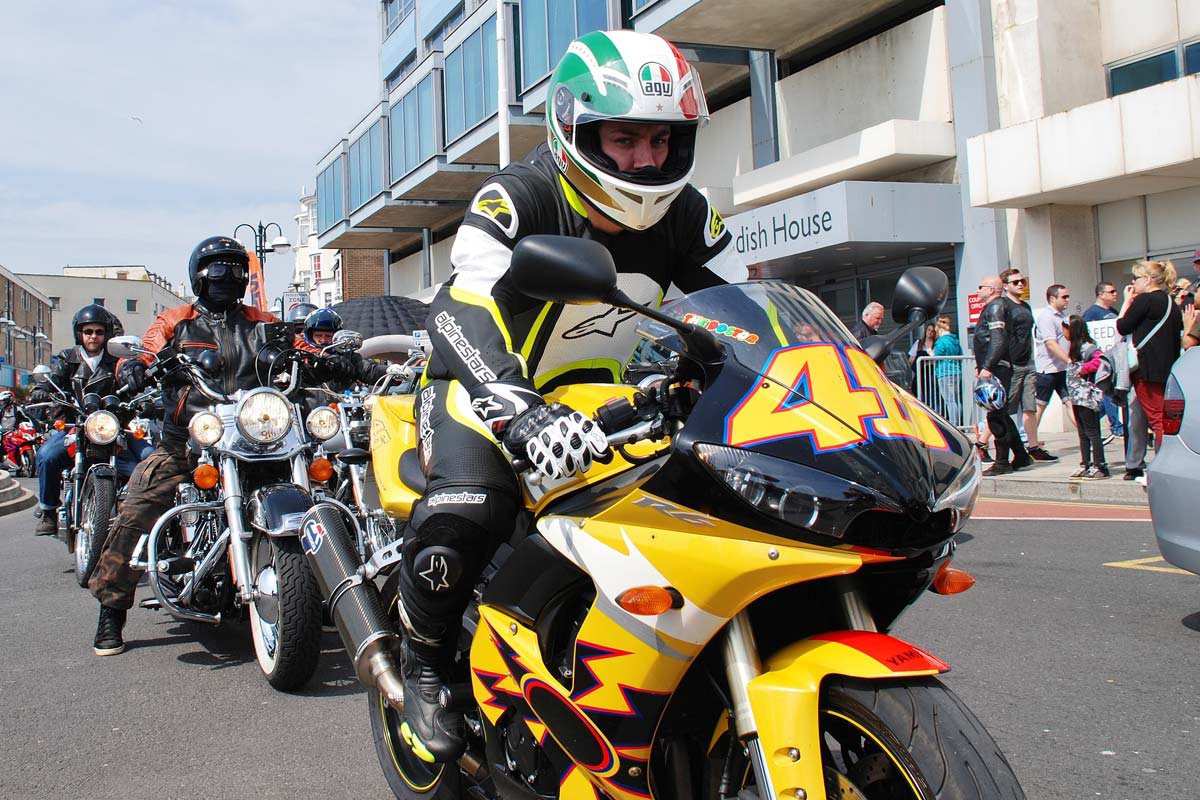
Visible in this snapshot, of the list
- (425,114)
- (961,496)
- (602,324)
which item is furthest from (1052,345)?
(425,114)

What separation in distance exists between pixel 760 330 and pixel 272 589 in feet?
10.3

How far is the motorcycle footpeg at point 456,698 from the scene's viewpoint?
9.50ft

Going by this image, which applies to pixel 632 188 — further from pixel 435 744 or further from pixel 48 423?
pixel 48 423

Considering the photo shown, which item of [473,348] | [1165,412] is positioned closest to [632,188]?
[473,348]

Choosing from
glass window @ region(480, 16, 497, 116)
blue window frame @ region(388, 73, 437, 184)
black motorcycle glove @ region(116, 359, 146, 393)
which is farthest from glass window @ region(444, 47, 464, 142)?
black motorcycle glove @ region(116, 359, 146, 393)

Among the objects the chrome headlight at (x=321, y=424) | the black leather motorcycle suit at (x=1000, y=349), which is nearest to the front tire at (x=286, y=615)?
the chrome headlight at (x=321, y=424)

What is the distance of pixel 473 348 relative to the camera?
107 inches

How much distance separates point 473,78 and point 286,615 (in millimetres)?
30528

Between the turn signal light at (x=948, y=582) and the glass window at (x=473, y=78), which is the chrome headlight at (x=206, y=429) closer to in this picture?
the turn signal light at (x=948, y=582)

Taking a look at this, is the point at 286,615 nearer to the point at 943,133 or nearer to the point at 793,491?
the point at 793,491

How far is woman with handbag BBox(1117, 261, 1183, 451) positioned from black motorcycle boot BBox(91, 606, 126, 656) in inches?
326

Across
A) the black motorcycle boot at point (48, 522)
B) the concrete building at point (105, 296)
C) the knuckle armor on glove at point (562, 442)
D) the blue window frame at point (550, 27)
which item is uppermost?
the concrete building at point (105, 296)

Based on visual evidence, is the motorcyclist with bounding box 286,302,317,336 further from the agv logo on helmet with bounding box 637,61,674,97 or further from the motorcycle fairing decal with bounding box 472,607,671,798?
the motorcycle fairing decal with bounding box 472,607,671,798

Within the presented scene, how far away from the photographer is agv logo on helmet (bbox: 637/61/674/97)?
2697 mm
